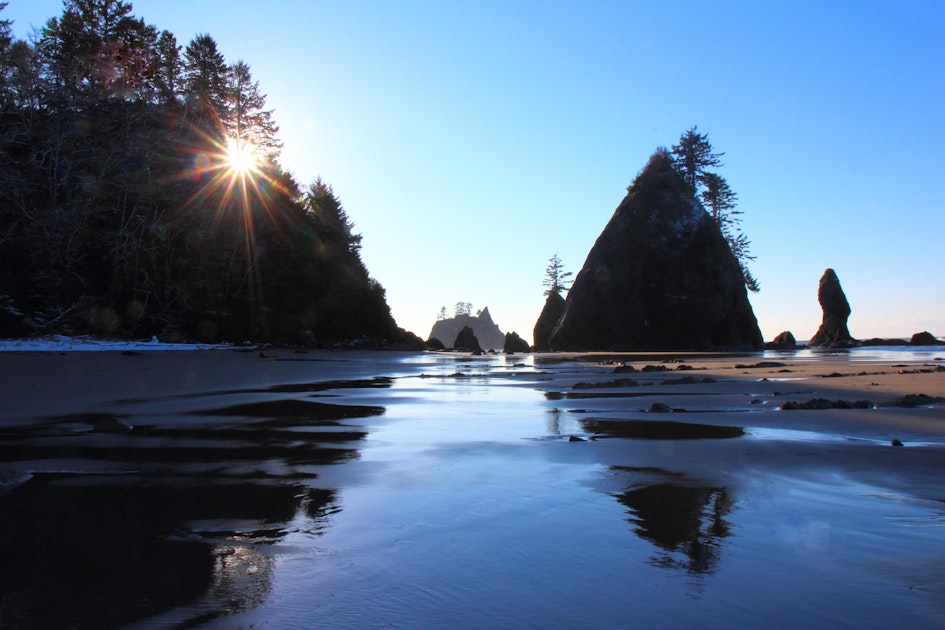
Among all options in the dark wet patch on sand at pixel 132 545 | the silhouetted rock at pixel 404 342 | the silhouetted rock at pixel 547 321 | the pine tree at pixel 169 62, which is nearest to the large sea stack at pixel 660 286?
the silhouetted rock at pixel 547 321

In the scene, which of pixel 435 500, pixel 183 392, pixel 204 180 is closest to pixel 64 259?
pixel 204 180

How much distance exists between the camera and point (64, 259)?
19.1m

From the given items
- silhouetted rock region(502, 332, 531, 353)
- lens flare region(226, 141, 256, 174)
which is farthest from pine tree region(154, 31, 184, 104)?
silhouetted rock region(502, 332, 531, 353)

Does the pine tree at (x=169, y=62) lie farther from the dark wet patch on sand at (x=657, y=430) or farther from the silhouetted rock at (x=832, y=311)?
the silhouetted rock at (x=832, y=311)

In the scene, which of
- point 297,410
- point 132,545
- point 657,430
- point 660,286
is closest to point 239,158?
point 297,410

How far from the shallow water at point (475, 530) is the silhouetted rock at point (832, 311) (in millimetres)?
52981

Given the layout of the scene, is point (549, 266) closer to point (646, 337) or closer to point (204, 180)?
point (646, 337)

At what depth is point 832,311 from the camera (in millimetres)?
50312

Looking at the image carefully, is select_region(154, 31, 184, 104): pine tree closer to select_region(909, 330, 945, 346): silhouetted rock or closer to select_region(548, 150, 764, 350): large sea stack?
select_region(548, 150, 764, 350): large sea stack

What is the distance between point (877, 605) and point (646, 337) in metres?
46.9

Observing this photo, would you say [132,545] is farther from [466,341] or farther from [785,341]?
[785,341]

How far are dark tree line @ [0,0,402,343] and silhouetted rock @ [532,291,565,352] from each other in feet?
84.5

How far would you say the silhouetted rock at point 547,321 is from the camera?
58969 mm

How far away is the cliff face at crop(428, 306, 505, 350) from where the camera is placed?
417 feet
